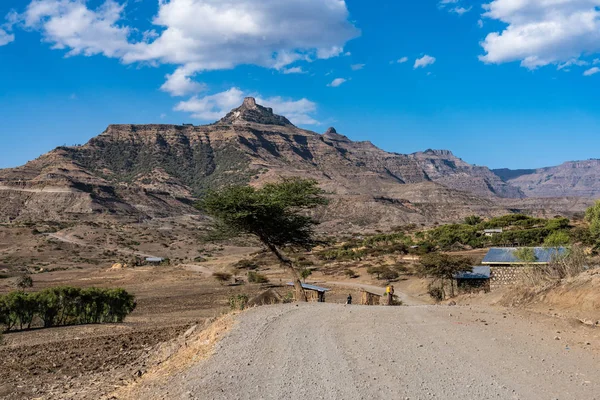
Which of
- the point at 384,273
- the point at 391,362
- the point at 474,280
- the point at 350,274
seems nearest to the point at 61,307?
the point at 391,362

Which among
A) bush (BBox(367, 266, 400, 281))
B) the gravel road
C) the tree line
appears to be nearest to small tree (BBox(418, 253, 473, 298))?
bush (BBox(367, 266, 400, 281))

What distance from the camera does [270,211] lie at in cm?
2484

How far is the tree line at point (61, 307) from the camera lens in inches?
1172

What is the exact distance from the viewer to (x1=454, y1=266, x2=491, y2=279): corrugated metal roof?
39.3 m

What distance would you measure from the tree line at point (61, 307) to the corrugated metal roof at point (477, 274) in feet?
84.3

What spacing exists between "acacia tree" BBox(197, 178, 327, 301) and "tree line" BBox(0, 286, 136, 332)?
13184 mm

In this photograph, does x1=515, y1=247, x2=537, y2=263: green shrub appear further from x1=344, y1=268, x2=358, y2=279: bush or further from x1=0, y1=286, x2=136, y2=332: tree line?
x1=344, y1=268, x2=358, y2=279: bush

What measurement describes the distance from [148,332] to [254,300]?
24.8 ft

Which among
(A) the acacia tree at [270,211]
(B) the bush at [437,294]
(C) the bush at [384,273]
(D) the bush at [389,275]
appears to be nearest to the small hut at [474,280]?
(B) the bush at [437,294]

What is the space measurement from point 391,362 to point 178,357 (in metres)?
5.66

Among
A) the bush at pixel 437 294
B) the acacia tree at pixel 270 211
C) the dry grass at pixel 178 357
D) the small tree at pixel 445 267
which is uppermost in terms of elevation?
the acacia tree at pixel 270 211

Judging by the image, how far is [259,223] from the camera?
25.1 metres

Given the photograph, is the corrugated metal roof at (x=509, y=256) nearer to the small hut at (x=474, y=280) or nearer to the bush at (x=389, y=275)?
the small hut at (x=474, y=280)

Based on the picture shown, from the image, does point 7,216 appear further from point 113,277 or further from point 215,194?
point 215,194
